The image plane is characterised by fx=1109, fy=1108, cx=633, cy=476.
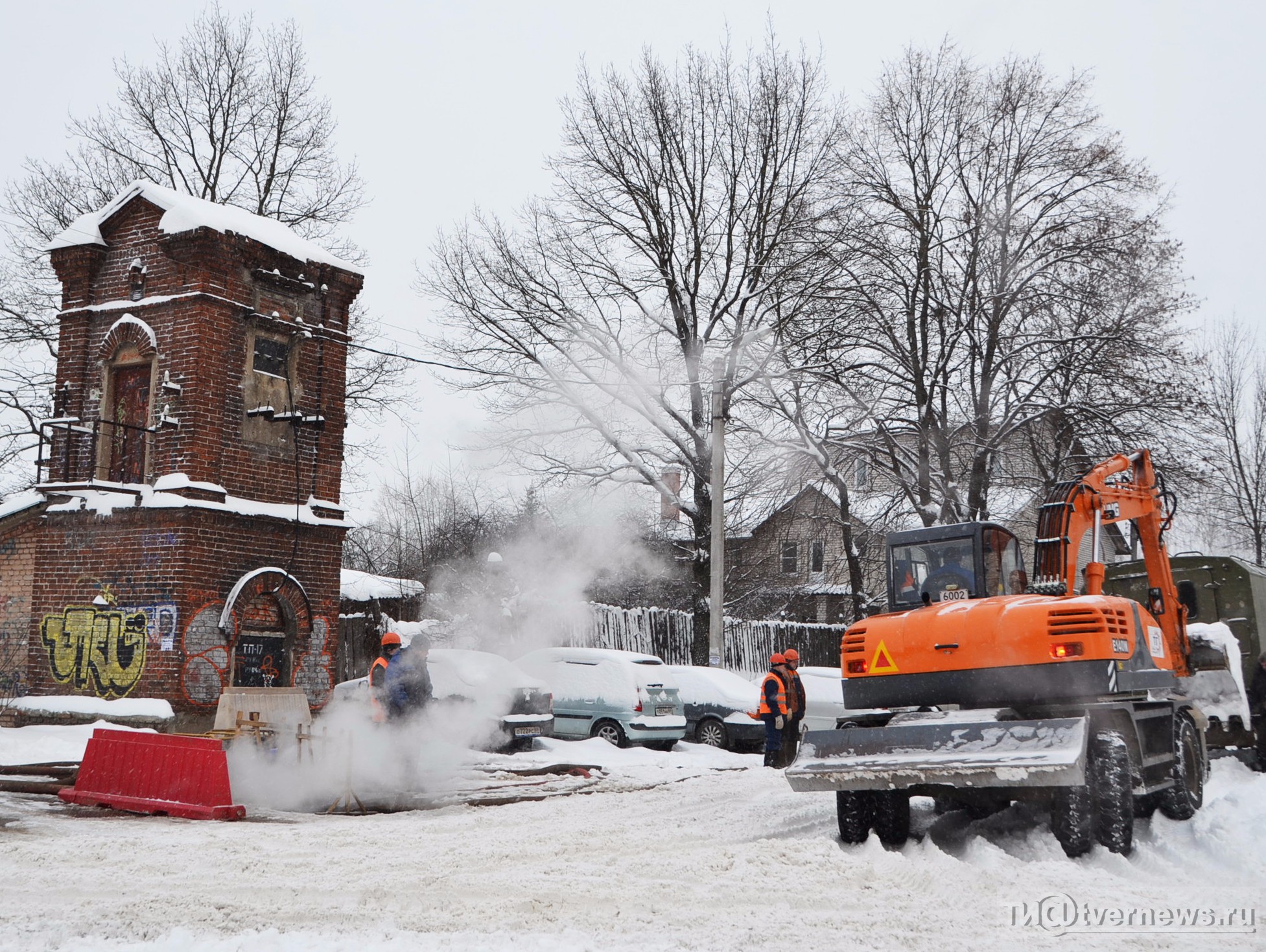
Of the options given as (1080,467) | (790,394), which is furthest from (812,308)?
(1080,467)

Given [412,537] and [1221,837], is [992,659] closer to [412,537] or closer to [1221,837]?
[1221,837]

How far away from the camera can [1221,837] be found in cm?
888

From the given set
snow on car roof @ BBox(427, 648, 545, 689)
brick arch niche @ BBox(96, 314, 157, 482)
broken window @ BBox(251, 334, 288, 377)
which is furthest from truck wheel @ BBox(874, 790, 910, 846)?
brick arch niche @ BBox(96, 314, 157, 482)

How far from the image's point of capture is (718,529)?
772 inches

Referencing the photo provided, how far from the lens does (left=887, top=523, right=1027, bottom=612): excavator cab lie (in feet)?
30.7

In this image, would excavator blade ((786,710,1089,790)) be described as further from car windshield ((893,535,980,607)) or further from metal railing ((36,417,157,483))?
metal railing ((36,417,157,483))

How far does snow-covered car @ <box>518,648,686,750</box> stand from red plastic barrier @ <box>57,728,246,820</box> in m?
7.59

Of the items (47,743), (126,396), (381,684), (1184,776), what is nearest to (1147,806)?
(1184,776)

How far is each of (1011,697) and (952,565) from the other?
1.42 meters

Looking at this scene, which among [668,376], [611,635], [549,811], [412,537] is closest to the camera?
[549,811]

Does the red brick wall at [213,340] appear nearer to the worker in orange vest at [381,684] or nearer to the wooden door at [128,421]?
the wooden door at [128,421]

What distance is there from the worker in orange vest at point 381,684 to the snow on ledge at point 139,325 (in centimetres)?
695

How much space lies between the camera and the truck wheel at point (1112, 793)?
7914 mm

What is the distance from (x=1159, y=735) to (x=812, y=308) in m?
17.2
